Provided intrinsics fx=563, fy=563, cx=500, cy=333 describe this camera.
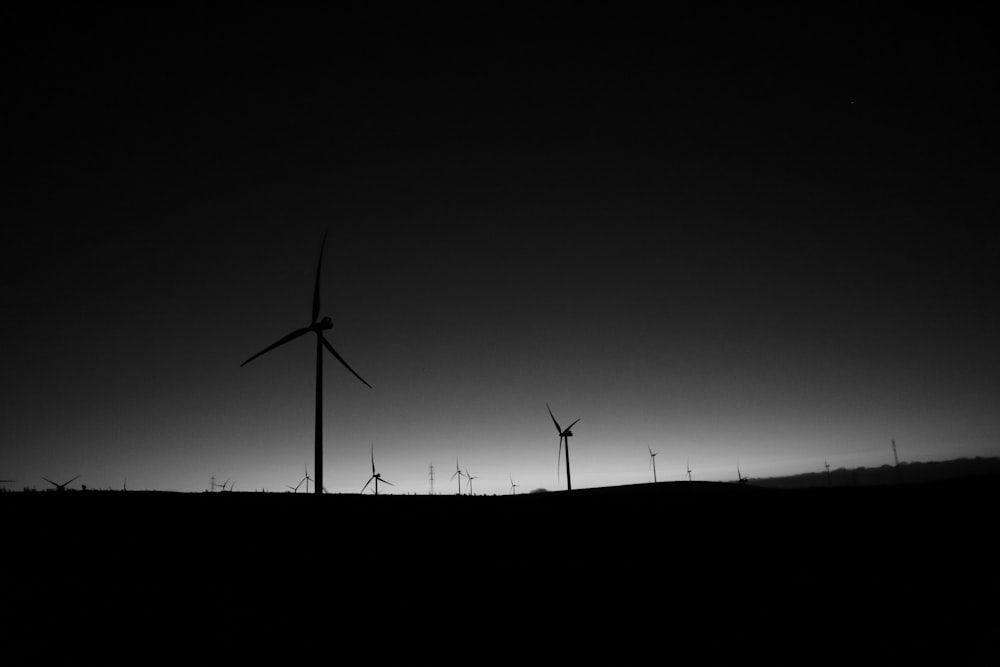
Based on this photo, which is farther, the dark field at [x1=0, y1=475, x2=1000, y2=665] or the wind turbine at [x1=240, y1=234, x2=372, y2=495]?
the wind turbine at [x1=240, y1=234, x2=372, y2=495]

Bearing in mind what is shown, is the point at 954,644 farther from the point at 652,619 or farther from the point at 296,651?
the point at 296,651

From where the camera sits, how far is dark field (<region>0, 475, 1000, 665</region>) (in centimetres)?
1673

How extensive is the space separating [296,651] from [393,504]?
630 inches

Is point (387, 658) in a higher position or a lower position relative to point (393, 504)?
lower

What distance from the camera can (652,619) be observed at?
61.3 ft

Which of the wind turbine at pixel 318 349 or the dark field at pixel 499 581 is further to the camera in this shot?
the wind turbine at pixel 318 349

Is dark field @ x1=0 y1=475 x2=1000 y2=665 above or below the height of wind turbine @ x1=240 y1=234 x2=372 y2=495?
below

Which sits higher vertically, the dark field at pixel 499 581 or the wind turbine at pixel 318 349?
the wind turbine at pixel 318 349

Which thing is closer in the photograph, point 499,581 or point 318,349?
point 499,581

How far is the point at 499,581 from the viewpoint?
2128cm

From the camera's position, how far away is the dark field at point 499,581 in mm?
16734

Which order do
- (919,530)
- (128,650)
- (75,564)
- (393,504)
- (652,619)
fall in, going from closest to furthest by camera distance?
(128,650) → (652,619) → (75,564) → (919,530) → (393,504)

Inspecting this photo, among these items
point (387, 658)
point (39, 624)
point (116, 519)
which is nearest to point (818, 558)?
point (387, 658)

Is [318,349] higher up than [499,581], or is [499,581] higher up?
[318,349]
